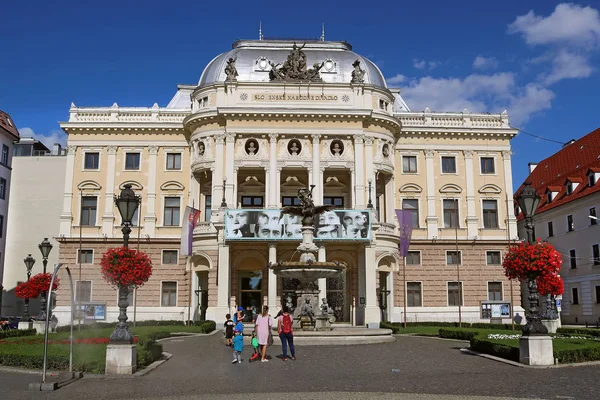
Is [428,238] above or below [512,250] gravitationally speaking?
above

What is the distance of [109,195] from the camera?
50.2 meters

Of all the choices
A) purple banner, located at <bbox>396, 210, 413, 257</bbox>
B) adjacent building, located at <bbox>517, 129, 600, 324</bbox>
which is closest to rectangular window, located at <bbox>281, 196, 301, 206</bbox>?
purple banner, located at <bbox>396, 210, 413, 257</bbox>

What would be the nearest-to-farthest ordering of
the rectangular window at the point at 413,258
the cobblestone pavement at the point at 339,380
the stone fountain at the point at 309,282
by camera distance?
the cobblestone pavement at the point at 339,380 → the stone fountain at the point at 309,282 → the rectangular window at the point at 413,258

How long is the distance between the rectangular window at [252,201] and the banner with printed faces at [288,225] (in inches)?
255

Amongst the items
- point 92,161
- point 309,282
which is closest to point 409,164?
point 309,282

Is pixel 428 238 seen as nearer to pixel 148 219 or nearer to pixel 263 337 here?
pixel 148 219

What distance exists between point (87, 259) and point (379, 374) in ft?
119

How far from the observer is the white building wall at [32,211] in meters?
66.2

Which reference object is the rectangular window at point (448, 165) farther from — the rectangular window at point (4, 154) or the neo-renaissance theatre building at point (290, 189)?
the rectangular window at point (4, 154)

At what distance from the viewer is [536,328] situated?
19.6 metres

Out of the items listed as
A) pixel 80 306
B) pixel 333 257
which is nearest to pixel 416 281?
pixel 333 257

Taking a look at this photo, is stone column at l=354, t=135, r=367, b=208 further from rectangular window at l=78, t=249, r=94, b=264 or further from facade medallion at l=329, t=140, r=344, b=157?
rectangular window at l=78, t=249, r=94, b=264

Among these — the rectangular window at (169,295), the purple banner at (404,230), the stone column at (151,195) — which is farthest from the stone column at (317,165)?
the rectangular window at (169,295)

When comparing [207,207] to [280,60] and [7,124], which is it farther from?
[7,124]
